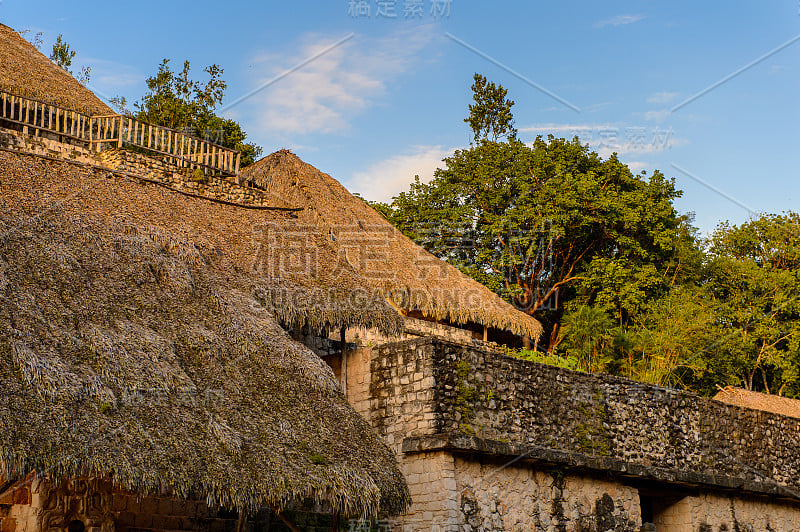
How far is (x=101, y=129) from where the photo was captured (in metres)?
15.8

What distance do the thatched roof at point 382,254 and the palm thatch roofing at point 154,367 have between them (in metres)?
3.29

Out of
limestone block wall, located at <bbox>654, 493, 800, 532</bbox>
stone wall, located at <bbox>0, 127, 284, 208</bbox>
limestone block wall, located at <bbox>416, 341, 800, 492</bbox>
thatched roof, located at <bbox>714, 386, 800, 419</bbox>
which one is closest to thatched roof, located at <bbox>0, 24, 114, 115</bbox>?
stone wall, located at <bbox>0, 127, 284, 208</bbox>

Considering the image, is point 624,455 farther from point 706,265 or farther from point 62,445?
point 706,265

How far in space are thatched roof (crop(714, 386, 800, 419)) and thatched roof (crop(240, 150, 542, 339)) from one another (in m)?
4.67

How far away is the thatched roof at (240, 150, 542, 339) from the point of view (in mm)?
14961

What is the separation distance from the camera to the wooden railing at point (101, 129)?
48.6 ft

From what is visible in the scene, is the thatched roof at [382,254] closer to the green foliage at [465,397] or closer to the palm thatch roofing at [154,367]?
the palm thatch roofing at [154,367]

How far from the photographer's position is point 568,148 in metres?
23.1

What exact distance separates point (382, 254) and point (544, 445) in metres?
5.56

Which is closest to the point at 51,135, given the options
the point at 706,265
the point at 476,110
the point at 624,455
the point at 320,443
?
the point at 320,443

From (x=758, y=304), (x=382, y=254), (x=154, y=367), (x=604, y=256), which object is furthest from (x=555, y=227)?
(x=154, y=367)

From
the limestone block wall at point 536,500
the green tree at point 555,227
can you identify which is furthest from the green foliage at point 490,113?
the limestone block wall at point 536,500

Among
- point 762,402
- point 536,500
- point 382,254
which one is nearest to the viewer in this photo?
point 536,500

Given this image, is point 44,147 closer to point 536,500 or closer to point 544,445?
point 544,445
